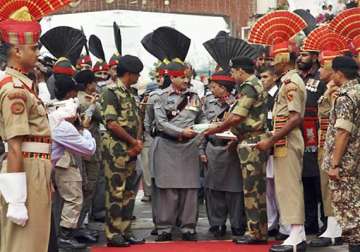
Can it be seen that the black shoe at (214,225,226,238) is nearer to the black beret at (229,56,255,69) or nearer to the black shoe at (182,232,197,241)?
the black shoe at (182,232,197,241)

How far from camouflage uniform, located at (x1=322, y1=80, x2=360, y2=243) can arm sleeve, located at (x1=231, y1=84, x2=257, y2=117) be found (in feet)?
4.48

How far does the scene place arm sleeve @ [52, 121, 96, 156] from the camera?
606cm

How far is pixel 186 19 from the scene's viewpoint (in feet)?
49.4

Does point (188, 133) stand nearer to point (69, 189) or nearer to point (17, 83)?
point (69, 189)

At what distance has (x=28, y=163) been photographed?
4324 mm

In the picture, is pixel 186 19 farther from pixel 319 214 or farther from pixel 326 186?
pixel 326 186

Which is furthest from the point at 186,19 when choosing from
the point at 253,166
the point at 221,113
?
the point at 253,166

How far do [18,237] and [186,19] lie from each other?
11.2 m

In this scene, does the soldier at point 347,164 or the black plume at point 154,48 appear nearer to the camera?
the soldier at point 347,164

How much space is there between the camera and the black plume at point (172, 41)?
7.82 m

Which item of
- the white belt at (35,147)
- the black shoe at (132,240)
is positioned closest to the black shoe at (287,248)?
the black shoe at (132,240)

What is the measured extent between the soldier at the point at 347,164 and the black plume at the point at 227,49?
8.29 feet

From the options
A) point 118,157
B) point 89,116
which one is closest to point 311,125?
point 118,157

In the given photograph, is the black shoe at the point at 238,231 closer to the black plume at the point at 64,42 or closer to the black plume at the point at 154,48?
the black plume at the point at 154,48
